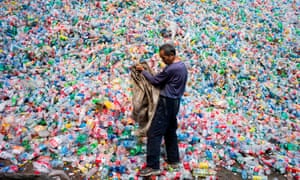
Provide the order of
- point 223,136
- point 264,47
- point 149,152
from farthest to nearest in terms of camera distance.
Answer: point 264,47
point 223,136
point 149,152

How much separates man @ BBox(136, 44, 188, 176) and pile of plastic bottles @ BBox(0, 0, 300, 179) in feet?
1.23

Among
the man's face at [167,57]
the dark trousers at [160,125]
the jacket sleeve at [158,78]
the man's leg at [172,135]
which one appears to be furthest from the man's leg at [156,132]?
the man's face at [167,57]

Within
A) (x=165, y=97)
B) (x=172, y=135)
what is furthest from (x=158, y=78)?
(x=172, y=135)

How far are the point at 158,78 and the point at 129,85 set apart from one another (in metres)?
2.23

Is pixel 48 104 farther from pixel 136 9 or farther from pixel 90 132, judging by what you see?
pixel 136 9

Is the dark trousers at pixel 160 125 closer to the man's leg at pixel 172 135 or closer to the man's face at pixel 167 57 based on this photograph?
the man's leg at pixel 172 135

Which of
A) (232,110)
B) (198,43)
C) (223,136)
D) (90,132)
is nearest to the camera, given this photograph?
(90,132)

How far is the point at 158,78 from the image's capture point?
364 centimetres

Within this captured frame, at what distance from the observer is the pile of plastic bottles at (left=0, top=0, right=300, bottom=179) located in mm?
4352

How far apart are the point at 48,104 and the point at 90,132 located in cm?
111

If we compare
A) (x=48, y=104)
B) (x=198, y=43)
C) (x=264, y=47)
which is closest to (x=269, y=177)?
(x=48, y=104)

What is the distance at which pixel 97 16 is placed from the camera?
8.23 metres

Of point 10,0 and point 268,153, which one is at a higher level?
point 10,0

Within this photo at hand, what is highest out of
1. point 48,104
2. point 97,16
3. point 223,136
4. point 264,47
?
point 97,16
